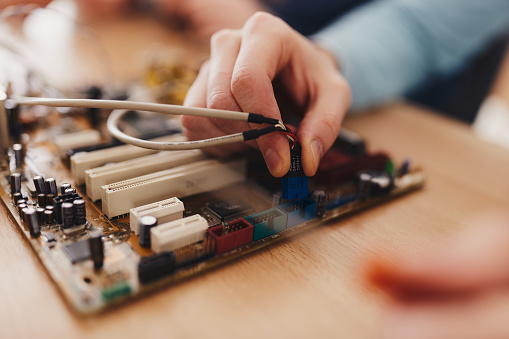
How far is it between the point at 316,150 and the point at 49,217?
0.50 meters

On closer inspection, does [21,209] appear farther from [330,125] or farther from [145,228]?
[330,125]

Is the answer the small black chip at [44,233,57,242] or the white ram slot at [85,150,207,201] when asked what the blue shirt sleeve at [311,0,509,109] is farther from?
the small black chip at [44,233,57,242]

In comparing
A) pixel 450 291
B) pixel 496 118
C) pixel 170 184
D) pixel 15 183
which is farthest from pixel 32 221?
pixel 496 118

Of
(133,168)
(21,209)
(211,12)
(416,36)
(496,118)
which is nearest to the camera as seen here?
(21,209)

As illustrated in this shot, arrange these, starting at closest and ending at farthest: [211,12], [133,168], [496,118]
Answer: [133,168] → [211,12] → [496,118]

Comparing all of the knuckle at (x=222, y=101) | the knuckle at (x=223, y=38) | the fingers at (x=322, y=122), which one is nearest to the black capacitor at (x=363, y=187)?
the fingers at (x=322, y=122)

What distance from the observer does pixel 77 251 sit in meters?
0.62

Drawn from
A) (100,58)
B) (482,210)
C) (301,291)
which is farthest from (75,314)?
(100,58)

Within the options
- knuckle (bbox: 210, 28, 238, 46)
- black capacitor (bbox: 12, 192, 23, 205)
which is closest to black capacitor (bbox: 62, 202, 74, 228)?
black capacitor (bbox: 12, 192, 23, 205)

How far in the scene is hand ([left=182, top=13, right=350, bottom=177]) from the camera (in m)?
0.77

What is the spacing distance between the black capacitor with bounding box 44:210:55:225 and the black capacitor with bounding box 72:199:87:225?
41 mm

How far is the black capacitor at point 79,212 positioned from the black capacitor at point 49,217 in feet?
0.13

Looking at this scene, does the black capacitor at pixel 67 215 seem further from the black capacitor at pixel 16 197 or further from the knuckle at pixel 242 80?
the knuckle at pixel 242 80

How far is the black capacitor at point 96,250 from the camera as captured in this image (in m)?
0.59
